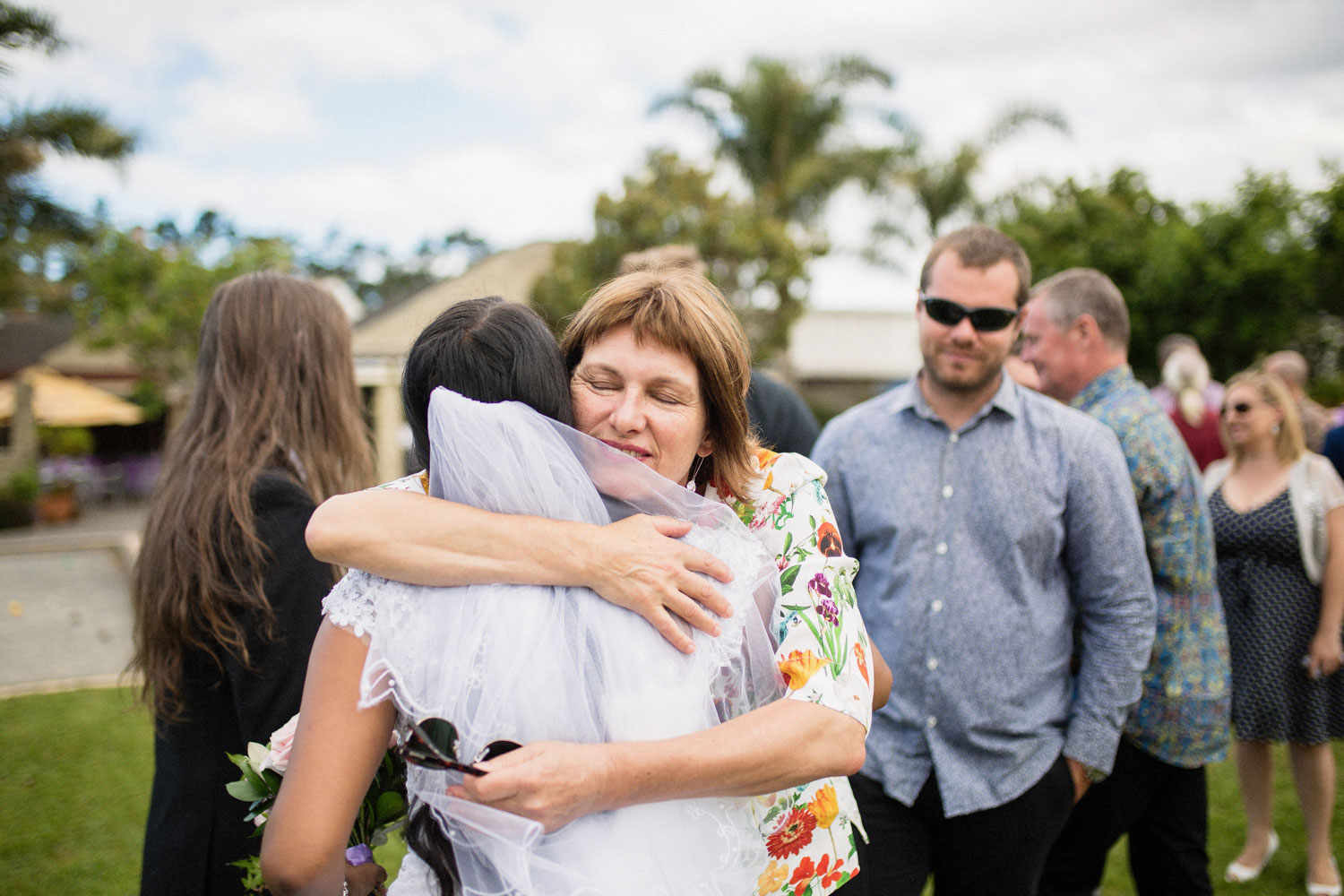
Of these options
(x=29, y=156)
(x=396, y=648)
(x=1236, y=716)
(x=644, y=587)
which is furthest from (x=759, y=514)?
(x=29, y=156)

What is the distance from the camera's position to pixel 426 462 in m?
1.71

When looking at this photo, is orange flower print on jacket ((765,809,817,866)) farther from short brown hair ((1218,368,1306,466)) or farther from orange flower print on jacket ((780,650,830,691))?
short brown hair ((1218,368,1306,466))

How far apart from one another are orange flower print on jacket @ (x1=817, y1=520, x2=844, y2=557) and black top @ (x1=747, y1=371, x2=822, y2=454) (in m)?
1.94

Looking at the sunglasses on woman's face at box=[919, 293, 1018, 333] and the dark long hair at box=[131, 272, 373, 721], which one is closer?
the dark long hair at box=[131, 272, 373, 721]

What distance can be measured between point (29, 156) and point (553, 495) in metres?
20.3

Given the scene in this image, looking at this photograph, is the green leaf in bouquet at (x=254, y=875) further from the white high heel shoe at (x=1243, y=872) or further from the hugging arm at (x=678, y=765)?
the white high heel shoe at (x=1243, y=872)

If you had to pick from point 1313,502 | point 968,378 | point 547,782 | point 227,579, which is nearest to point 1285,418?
point 1313,502

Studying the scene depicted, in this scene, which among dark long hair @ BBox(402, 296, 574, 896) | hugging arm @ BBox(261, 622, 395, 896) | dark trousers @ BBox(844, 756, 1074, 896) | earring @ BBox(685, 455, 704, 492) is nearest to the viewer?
hugging arm @ BBox(261, 622, 395, 896)

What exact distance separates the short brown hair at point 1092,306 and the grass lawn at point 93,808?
274cm

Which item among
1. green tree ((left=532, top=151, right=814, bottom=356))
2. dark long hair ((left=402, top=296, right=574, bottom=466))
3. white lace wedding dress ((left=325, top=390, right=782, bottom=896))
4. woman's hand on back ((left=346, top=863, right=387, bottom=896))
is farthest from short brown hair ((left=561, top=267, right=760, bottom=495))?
green tree ((left=532, top=151, right=814, bottom=356))

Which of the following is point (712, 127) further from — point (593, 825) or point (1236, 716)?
point (593, 825)

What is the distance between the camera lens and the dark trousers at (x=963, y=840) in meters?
2.69

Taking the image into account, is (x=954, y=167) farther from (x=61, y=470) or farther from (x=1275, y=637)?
(x=61, y=470)

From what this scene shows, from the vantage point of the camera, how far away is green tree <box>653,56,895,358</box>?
61.8 feet
